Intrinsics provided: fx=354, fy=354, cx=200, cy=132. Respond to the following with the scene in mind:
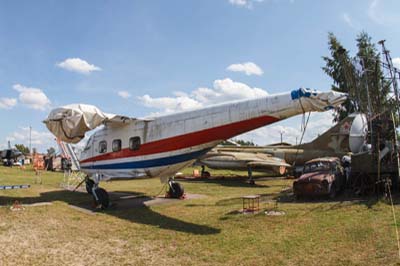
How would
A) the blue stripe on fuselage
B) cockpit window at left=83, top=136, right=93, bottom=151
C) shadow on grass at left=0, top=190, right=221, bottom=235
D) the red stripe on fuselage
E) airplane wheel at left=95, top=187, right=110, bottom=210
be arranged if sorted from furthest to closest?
1. cockpit window at left=83, top=136, right=93, bottom=151
2. airplane wheel at left=95, top=187, right=110, bottom=210
3. the blue stripe on fuselage
4. the red stripe on fuselage
5. shadow on grass at left=0, top=190, right=221, bottom=235

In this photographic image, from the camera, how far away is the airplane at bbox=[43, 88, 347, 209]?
10797 millimetres

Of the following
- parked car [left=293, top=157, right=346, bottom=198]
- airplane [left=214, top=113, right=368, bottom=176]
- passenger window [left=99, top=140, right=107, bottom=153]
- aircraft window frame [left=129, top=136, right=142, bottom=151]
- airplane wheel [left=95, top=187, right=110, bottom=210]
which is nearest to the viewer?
airplane wheel [left=95, top=187, right=110, bottom=210]

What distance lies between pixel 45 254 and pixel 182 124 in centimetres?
673

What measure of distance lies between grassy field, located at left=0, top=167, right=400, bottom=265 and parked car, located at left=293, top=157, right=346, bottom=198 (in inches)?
28.0

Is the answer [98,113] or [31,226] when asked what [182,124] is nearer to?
[98,113]

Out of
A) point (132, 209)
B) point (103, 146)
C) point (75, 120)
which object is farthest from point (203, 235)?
point (103, 146)

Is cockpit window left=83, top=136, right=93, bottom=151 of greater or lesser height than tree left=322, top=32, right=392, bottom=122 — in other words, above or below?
below

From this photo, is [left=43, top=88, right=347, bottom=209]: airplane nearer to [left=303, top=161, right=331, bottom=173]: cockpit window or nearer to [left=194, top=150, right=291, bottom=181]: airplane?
[left=303, top=161, right=331, bottom=173]: cockpit window

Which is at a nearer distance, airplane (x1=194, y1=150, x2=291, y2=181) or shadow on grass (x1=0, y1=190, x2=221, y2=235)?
shadow on grass (x1=0, y1=190, x2=221, y2=235)

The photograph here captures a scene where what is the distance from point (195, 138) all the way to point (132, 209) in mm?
3880

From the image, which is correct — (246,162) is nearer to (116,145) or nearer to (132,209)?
(116,145)

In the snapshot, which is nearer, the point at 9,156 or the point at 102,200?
the point at 102,200

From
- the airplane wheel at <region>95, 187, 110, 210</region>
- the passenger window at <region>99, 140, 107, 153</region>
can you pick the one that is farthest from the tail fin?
the airplane wheel at <region>95, 187, 110, 210</region>

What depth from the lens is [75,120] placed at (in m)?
13.5
